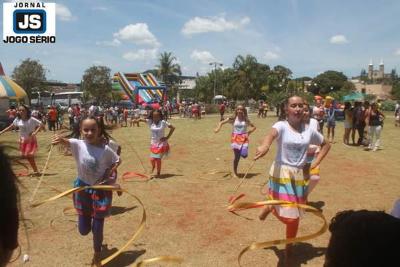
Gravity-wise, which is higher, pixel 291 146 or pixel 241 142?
pixel 291 146

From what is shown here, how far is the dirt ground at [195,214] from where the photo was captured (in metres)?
5.64

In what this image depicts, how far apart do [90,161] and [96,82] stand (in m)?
55.1

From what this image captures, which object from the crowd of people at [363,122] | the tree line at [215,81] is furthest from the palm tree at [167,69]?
the crowd of people at [363,122]

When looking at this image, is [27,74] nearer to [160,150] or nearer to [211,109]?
[211,109]

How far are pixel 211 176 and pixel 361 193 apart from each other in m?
3.71

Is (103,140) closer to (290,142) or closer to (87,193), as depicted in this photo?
(87,193)

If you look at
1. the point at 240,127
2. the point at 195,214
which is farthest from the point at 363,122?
the point at 195,214

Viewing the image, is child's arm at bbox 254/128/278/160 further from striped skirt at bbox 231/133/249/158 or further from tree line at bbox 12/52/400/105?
tree line at bbox 12/52/400/105

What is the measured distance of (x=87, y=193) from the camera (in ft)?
16.5

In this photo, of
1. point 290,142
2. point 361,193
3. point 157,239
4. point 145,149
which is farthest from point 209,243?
point 145,149

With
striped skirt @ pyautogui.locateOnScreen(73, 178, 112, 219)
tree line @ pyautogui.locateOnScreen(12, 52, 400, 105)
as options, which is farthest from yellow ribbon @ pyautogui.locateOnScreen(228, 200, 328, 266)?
tree line @ pyautogui.locateOnScreen(12, 52, 400, 105)

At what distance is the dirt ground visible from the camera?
564 centimetres

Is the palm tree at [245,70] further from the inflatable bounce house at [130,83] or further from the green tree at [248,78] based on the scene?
the inflatable bounce house at [130,83]

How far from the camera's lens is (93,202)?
5000mm
